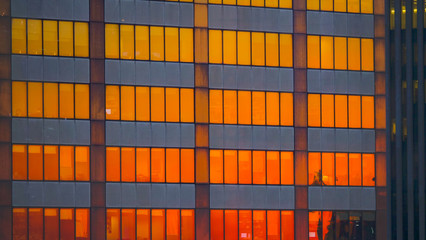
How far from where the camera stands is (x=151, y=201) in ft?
135

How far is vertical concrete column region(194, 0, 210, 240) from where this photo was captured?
41.6 meters

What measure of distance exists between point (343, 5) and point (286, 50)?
18.2 ft

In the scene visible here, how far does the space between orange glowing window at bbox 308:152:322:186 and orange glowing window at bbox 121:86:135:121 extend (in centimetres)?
1291

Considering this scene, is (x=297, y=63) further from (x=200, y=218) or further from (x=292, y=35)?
(x=200, y=218)

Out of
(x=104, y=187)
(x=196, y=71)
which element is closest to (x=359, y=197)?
(x=196, y=71)

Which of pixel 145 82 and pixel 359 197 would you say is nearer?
pixel 145 82

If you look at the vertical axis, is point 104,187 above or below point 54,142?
below

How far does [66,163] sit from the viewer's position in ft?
132

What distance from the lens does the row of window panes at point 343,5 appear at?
4403 centimetres

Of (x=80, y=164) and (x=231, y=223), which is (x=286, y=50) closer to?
(x=231, y=223)

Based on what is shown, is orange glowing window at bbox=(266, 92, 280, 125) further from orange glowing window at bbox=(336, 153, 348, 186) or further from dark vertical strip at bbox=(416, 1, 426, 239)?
dark vertical strip at bbox=(416, 1, 426, 239)

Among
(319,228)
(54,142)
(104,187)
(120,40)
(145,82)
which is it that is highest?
(120,40)

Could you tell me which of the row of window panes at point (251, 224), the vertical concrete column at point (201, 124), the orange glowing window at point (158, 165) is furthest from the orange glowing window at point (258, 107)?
the orange glowing window at point (158, 165)

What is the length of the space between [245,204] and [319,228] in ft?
18.8
